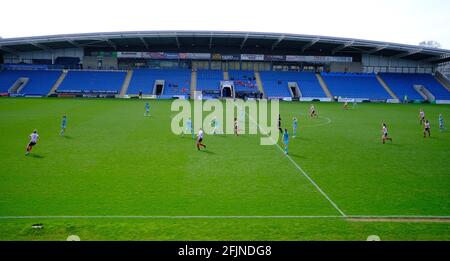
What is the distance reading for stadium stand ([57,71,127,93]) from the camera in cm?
6862

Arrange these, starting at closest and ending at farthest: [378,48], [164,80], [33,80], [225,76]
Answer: [33,80], [378,48], [164,80], [225,76]

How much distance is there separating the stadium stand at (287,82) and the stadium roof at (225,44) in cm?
505

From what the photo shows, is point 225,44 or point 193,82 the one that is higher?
point 225,44

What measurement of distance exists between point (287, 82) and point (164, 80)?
991 inches

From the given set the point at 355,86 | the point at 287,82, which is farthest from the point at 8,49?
the point at 355,86

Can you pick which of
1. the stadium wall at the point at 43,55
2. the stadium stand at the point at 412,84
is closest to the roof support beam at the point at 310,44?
the stadium stand at the point at 412,84

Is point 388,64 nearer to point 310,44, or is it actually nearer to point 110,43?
point 310,44

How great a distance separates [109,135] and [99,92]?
1747 inches

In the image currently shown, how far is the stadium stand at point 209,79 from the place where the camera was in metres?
71.9

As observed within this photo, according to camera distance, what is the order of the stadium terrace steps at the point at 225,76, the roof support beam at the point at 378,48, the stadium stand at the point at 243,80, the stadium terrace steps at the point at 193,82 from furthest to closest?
the stadium terrace steps at the point at 225,76, the stadium stand at the point at 243,80, the stadium terrace steps at the point at 193,82, the roof support beam at the point at 378,48

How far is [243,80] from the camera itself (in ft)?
250

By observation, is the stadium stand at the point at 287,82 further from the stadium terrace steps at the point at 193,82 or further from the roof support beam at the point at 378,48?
the stadium terrace steps at the point at 193,82

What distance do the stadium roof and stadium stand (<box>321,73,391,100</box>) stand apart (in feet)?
17.7
